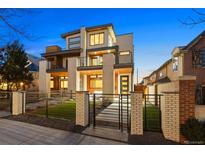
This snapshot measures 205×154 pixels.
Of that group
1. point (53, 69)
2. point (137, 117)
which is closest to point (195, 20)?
point (137, 117)

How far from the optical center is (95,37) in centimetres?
2016

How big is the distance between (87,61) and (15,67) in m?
8.08

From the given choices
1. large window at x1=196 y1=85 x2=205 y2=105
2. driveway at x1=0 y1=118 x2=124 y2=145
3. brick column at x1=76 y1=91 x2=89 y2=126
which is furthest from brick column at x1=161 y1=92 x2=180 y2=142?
large window at x1=196 y1=85 x2=205 y2=105

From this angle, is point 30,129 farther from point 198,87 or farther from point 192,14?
point 198,87

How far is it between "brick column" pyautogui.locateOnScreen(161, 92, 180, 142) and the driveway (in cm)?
183

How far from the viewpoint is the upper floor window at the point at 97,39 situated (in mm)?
19716

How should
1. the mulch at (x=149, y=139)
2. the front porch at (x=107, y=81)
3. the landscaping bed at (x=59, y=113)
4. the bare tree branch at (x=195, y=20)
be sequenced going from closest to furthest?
the mulch at (x=149, y=139) < the bare tree branch at (x=195, y=20) < the landscaping bed at (x=59, y=113) < the front porch at (x=107, y=81)

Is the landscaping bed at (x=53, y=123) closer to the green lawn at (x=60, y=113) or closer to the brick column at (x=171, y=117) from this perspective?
the green lawn at (x=60, y=113)

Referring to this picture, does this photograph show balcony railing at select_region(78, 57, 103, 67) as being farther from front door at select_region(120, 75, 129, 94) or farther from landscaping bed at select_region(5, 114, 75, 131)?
landscaping bed at select_region(5, 114, 75, 131)

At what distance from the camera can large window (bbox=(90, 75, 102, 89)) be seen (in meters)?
19.5

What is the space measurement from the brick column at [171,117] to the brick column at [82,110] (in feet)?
11.2

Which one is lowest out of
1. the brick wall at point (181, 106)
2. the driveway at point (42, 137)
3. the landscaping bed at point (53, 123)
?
the driveway at point (42, 137)

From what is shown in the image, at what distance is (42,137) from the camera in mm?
6000

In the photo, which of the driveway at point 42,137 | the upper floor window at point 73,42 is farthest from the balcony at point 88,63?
the driveway at point 42,137
